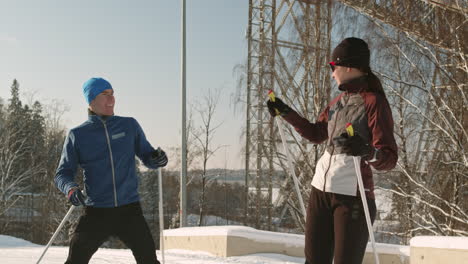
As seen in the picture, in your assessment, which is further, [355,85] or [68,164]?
[68,164]

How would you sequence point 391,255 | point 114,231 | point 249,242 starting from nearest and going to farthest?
point 114,231
point 391,255
point 249,242

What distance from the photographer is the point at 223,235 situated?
720 centimetres

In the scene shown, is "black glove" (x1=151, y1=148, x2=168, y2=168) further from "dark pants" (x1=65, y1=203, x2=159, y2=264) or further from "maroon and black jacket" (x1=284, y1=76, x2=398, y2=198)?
"maroon and black jacket" (x1=284, y1=76, x2=398, y2=198)

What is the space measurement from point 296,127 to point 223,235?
15.8 feet

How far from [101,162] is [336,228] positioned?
5.02 ft

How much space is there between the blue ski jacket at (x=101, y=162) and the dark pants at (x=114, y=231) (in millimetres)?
55

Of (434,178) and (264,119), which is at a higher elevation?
(264,119)

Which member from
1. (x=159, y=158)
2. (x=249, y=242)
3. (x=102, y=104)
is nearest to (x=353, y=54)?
(x=159, y=158)

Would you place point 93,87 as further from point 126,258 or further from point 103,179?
point 126,258

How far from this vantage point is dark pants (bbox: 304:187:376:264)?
216 centimetres

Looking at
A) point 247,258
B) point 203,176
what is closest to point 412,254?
point 247,258

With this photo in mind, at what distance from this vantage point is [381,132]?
2111 mm

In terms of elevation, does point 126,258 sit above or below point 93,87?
below

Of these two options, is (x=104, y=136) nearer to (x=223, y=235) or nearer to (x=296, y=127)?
(x=296, y=127)
